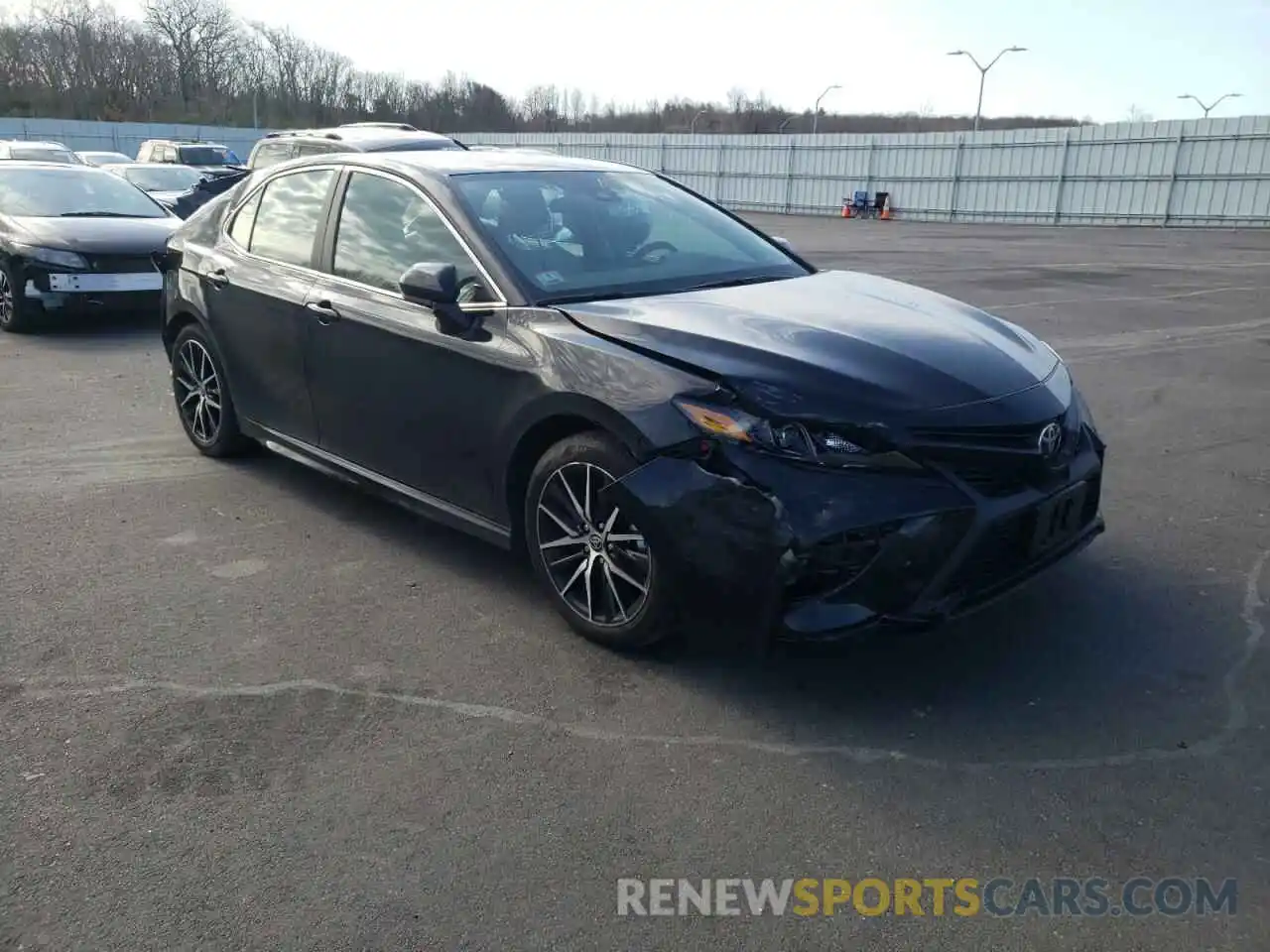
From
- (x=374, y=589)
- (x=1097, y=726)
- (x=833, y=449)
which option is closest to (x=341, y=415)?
(x=374, y=589)

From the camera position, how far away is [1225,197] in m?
31.3

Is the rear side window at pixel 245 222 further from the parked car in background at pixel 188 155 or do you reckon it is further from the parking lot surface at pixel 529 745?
the parked car in background at pixel 188 155

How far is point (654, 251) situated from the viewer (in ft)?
14.9

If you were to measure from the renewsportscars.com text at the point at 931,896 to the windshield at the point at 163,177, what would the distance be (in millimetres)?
20633

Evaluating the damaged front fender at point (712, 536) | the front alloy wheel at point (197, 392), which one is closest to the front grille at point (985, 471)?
the damaged front fender at point (712, 536)

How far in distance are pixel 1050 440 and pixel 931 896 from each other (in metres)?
1.65

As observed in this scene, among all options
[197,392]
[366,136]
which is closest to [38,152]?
[366,136]

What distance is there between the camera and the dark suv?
43.3 feet

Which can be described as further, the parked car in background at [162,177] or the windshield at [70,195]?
the parked car in background at [162,177]

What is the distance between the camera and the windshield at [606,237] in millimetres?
4168

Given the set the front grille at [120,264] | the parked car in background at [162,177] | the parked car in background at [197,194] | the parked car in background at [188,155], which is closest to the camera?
the front grille at [120,264]

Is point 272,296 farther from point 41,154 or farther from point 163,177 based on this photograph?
point 41,154

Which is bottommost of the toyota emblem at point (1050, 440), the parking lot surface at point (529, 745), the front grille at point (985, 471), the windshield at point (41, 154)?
the parking lot surface at point (529, 745)

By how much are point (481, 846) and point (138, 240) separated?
30.9 feet
